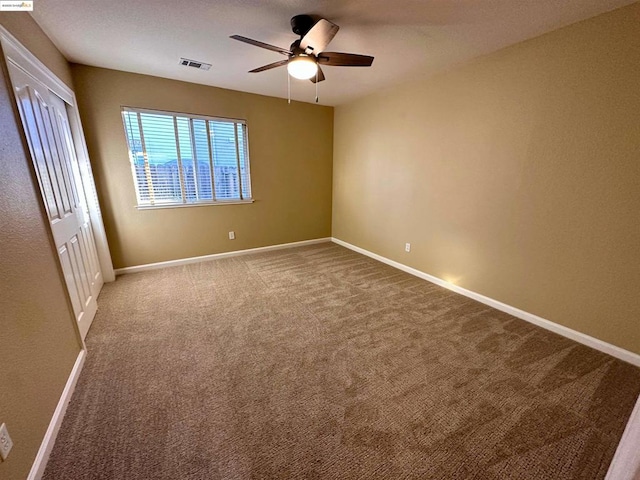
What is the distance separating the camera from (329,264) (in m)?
3.82

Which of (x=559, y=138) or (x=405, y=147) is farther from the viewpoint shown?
(x=405, y=147)

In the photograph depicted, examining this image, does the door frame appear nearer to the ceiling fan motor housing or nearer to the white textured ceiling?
the white textured ceiling

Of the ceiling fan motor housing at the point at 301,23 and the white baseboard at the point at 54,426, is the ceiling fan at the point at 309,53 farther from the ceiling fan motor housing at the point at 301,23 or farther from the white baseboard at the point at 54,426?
the white baseboard at the point at 54,426

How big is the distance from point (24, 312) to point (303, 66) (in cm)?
227

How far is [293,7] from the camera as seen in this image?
69.0 inches

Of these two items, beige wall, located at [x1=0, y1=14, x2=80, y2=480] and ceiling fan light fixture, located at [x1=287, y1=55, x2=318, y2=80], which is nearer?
beige wall, located at [x1=0, y1=14, x2=80, y2=480]

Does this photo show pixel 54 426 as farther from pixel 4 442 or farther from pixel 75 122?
pixel 75 122

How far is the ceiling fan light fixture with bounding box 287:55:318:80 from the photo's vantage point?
192cm

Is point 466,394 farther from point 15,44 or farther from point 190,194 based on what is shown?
point 190,194

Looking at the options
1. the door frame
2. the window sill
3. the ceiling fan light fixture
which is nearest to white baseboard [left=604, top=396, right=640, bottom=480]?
the ceiling fan light fixture

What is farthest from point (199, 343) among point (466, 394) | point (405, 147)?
point (405, 147)

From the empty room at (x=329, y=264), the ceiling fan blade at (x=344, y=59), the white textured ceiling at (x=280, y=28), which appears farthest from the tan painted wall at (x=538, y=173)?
the ceiling fan blade at (x=344, y=59)

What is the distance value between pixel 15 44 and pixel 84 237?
1625 millimetres

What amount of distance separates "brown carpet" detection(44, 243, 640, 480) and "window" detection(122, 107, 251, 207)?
1.56 m
